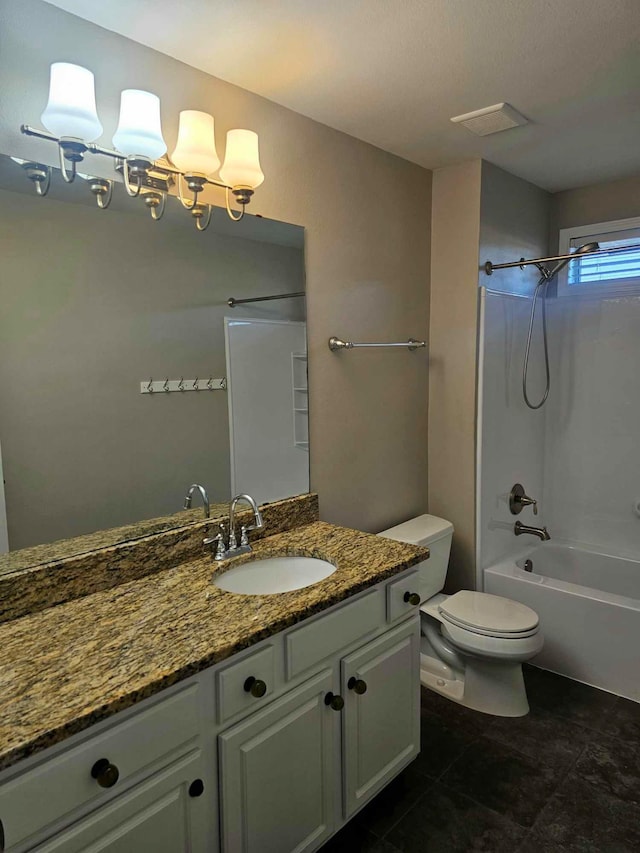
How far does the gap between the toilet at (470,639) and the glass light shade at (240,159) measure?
1583mm

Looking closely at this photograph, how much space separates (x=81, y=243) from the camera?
5.15 ft

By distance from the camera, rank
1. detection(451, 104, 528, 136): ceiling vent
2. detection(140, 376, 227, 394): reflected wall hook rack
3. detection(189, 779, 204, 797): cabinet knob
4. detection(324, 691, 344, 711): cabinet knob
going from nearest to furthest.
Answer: detection(189, 779, 204, 797): cabinet knob, detection(324, 691, 344, 711): cabinet knob, detection(140, 376, 227, 394): reflected wall hook rack, detection(451, 104, 528, 136): ceiling vent

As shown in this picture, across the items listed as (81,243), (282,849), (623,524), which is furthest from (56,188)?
(623,524)

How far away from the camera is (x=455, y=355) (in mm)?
2887

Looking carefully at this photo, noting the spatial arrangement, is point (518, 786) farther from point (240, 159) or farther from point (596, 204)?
point (596, 204)

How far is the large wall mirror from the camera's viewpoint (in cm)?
149

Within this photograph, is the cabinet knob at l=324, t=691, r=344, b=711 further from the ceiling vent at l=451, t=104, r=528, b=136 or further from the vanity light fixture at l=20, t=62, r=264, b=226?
the ceiling vent at l=451, t=104, r=528, b=136

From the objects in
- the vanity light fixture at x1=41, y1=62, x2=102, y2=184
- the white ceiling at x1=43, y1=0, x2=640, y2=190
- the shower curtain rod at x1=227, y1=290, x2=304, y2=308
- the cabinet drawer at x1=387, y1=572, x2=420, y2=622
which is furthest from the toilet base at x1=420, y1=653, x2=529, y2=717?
the vanity light fixture at x1=41, y1=62, x2=102, y2=184

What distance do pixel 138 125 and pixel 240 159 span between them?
1.15 feet

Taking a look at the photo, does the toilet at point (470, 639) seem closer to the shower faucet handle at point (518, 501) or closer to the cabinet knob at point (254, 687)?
the shower faucet handle at point (518, 501)

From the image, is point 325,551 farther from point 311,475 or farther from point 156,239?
point 156,239

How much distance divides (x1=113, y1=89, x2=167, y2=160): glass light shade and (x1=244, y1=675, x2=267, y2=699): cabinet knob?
142cm

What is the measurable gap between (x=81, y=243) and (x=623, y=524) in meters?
3.08

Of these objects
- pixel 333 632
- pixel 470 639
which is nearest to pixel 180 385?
pixel 333 632
